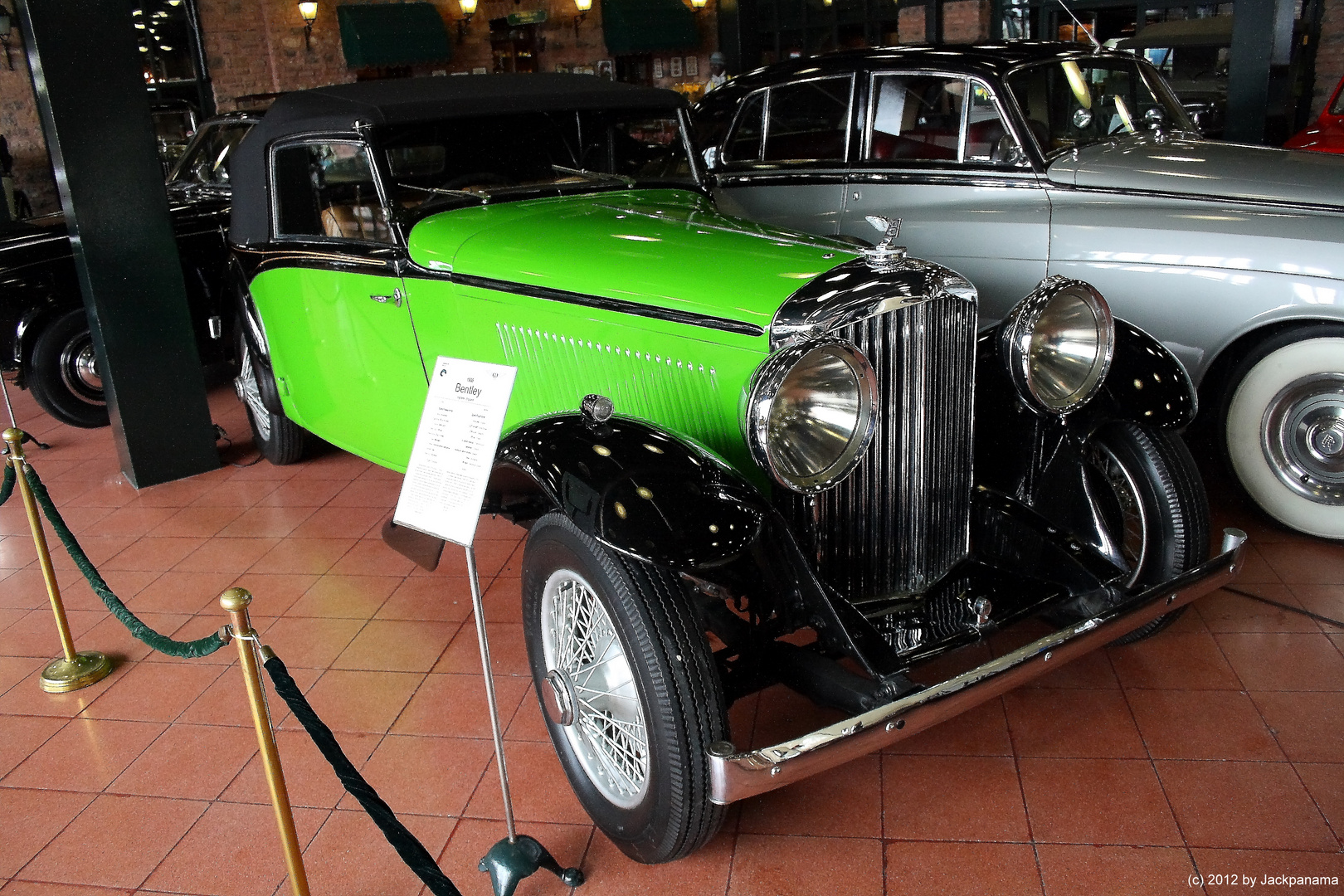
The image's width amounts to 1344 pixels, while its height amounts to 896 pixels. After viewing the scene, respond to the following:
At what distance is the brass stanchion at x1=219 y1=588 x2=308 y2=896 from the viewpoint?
191 cm

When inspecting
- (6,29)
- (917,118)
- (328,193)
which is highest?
(6,29)

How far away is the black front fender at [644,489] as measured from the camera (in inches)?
80.2

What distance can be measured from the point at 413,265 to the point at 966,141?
8.50 ft

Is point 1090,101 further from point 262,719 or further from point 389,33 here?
point 389,33

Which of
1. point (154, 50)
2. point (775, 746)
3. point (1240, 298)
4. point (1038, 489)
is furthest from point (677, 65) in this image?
point (775, 746)

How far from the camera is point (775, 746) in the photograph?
1925 millimetres

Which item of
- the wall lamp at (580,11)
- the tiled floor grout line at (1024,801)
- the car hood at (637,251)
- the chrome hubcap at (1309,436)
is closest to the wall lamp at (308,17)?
the wall lamp at (580,11)

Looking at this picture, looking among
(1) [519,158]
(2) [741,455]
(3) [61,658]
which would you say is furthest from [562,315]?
(3) [61,658]

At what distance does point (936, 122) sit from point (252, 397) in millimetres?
3482

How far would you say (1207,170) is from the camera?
162 inches

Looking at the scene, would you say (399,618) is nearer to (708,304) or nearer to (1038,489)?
(708,304)

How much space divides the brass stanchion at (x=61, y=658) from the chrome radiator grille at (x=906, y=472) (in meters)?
2.29

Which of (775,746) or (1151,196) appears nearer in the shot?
(775,746)

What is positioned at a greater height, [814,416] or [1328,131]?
[1328,131]
